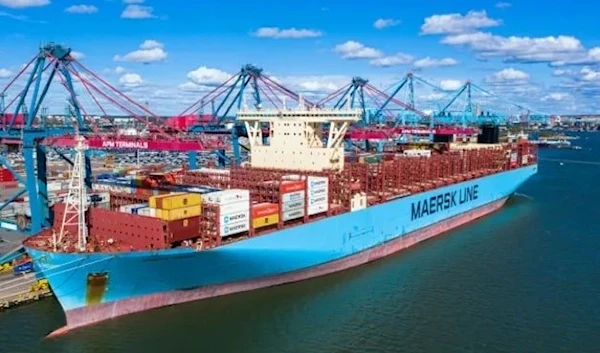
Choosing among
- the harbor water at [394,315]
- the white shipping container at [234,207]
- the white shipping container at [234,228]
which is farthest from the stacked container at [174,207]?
the harbor water at [394,315]

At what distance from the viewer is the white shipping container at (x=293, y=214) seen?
25.3 metres

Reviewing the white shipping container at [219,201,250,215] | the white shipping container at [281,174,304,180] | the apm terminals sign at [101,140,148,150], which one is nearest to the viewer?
the apm terminals sign at [101,140,148,150]

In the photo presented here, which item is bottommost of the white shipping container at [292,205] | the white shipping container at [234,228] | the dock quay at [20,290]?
the dock quay at [20,290]

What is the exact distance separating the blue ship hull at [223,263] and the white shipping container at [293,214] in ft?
2.20

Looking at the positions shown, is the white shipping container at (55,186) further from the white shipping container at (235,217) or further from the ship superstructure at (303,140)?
the white shipping container at (235,217)

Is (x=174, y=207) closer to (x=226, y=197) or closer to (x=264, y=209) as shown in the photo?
(x=226, y=197)

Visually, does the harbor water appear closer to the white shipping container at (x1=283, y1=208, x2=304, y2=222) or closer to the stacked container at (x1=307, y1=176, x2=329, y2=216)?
the white shipping container at (x1=283, y1=208, x2=304, y2=222)

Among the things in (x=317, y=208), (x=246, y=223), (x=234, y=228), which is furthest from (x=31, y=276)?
(x=317, y=208)

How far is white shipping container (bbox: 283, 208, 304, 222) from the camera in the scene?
83.0 feet

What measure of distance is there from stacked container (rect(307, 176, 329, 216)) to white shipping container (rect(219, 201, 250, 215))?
4.04 metres

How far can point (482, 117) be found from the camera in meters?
76.0

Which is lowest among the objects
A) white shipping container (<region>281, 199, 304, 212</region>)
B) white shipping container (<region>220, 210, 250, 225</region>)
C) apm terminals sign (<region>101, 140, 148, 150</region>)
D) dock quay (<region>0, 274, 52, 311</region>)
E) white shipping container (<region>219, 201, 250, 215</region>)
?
dock quay (<region>0, 274, 52, 311</region>)

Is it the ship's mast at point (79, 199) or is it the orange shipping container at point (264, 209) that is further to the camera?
the orange shipping container at point (264, 209)

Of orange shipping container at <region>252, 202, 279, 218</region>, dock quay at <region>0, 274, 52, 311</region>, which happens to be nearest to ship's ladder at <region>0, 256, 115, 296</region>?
dock quay at <region>0, 274, 52, 311</region>
